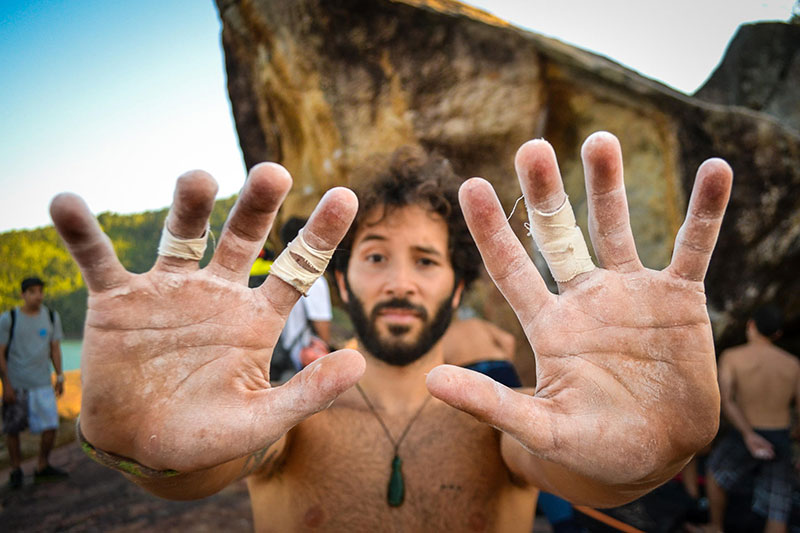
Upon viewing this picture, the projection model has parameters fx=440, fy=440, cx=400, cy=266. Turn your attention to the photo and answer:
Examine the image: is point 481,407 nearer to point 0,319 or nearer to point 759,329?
point 759,329

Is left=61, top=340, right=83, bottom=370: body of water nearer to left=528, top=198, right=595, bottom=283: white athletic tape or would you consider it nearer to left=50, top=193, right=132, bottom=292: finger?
left=50, top=193, right=132, bottom=292: finger

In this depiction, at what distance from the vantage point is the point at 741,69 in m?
7.67

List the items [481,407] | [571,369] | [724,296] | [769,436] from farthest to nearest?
[724,296], [769,436], [571,369], [481,407]

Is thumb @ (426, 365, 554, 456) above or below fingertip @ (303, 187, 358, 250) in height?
below

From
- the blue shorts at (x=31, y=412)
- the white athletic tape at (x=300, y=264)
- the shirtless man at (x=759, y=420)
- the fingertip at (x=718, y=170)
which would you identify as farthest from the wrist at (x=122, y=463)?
the shirtless man at (x=759, y=420)

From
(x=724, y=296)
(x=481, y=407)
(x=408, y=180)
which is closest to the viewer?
(x=481, y=407)

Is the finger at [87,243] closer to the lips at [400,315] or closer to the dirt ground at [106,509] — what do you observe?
the lips at [400,315]

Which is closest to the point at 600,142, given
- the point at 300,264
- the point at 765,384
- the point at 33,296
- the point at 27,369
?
the point at 300,264

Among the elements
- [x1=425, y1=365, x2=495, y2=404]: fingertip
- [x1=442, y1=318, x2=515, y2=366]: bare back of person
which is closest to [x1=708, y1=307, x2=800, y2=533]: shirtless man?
[x1=442, y1=318, x2=515, y2=366]: bare back of person

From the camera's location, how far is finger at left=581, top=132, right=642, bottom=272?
105 cm

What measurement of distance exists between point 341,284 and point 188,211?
1.22m

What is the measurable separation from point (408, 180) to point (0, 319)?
409cm

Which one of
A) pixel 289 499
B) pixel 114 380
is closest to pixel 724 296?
pixel 289 499

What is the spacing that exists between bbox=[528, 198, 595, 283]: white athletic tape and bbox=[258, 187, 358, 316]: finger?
1.49 feet
